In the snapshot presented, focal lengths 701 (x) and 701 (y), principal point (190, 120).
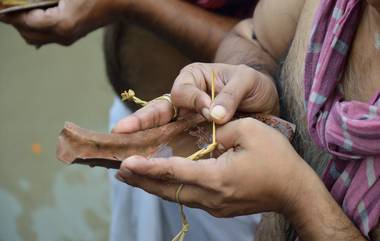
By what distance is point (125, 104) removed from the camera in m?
2.17

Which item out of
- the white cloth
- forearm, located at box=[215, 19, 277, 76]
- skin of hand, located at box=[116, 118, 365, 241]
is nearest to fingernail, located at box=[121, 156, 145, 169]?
skin of hand, located at box=[116, 118, 365, 241]

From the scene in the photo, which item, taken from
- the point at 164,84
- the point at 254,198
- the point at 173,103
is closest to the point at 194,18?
the point at 164,84

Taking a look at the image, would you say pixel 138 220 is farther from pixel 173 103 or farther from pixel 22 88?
pixel 22 88

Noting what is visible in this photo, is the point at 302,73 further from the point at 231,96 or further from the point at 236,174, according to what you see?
the point at 236,174

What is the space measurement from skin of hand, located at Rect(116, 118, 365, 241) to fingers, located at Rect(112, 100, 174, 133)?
9 cm

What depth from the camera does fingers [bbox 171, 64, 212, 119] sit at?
45.1 inches

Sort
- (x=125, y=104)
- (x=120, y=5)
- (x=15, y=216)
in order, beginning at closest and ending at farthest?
(x=120, y=5) < (x=125, y=104) < (x=15, y=216)

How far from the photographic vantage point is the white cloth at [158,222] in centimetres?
183

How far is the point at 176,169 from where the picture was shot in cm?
102

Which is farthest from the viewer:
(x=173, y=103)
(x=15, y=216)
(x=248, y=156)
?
(x=15, y=216)

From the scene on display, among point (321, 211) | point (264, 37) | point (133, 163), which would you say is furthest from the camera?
point (264, 37)

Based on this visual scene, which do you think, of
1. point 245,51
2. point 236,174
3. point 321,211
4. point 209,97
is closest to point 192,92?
point 209,97

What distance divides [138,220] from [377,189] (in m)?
1.05

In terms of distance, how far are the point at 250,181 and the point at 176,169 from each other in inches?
4.8
